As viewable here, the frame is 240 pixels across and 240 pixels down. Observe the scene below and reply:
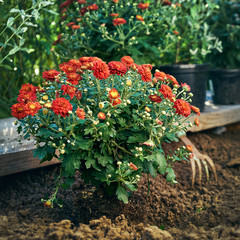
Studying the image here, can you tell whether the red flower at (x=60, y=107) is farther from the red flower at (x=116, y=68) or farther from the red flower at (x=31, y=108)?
the red flower at (x=116, y=68)

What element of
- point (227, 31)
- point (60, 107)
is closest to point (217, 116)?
point (227, 31)

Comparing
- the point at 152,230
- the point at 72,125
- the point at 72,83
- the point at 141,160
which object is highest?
the point at 72,83

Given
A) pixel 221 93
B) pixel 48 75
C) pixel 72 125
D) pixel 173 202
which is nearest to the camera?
pixel 72 125

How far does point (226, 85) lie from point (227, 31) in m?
0.54

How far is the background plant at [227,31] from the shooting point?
3316 millimetres

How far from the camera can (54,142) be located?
5.44ft

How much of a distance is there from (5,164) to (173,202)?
106 centimetres

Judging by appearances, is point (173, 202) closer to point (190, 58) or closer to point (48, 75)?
point (48, 75)

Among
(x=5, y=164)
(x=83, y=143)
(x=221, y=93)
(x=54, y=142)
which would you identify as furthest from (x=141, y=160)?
(x=221, y=93)

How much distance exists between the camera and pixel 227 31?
3.35m

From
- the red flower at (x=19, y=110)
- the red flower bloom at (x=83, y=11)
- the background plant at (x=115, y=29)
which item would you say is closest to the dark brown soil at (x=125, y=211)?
the red flower at (x=19, y=110)

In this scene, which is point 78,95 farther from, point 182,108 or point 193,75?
point 193,75

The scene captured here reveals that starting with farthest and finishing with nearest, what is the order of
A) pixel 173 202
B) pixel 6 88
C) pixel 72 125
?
pixel 6 88, pixel 173 202, pixel 72 125

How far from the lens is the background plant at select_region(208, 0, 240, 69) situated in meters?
3.32
